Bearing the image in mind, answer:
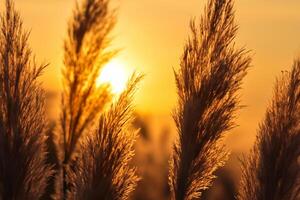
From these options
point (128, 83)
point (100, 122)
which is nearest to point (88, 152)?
point (100, 122)

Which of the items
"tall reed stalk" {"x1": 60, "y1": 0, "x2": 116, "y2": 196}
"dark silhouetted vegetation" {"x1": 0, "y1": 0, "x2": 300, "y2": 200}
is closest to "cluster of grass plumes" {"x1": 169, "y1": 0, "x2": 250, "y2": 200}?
"dark silhouetted vegetation" {"x1": 0, "y1": 0, "x2": 300, "y2": 200}

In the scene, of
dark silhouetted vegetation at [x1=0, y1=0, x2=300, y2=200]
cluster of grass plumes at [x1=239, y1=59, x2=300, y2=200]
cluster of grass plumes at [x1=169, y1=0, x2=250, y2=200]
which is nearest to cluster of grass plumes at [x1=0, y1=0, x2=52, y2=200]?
dark silhouetted vegetation at [x1=0, y1=0, x2=300, y2=200]

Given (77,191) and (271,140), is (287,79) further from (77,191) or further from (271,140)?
(77,191)

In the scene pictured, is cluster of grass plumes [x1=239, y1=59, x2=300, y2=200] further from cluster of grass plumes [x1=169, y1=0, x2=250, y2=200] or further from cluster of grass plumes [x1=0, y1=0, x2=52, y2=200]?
cluster of grass plumes [x1=0, y1=0, x2=52, y2=200]

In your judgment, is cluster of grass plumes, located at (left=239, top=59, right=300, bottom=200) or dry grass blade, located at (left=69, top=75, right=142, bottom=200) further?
cluster of grass plumes, located at (left=239, top=59, right=300, bottom=200)

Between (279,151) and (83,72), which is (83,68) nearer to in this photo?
(83,72)

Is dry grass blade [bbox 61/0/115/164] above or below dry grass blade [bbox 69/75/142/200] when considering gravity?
above

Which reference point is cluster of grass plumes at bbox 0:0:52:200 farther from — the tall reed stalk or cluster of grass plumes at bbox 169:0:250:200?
cluster of grass plumes at bbox 169:0:250:200
